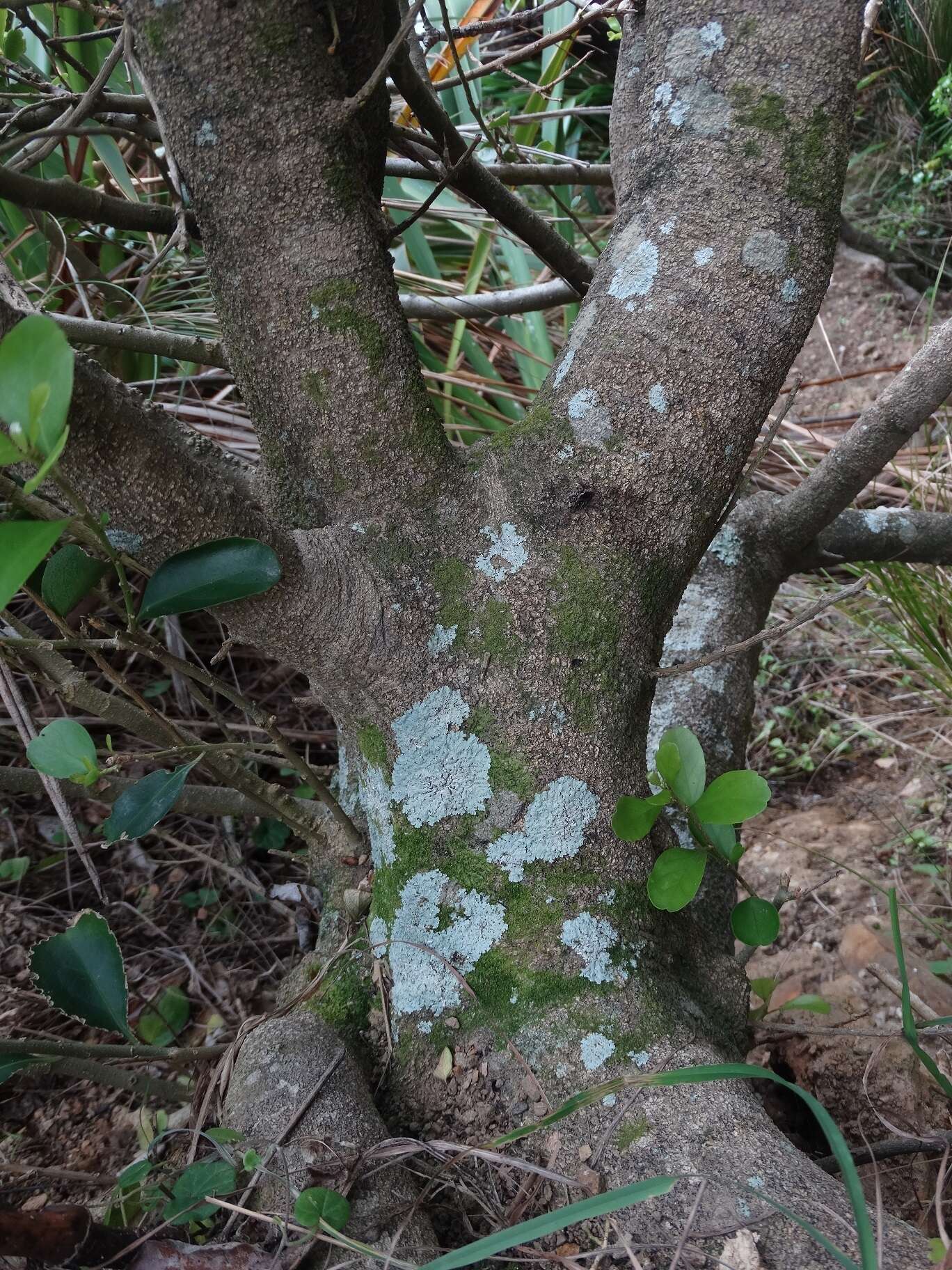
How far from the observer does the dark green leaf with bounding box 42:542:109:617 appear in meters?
0.69

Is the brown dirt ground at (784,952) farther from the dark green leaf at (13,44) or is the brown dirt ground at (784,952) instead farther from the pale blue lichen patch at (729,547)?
the dark green leaf at (13,44)

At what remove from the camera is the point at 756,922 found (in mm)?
771

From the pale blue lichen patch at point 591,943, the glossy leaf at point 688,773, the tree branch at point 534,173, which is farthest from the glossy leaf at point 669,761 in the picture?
the tree branch at point 534,173

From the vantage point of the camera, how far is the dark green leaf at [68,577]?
0.69 m

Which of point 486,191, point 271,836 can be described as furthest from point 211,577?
point 271,836

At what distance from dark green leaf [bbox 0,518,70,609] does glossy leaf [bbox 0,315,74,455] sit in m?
0.04

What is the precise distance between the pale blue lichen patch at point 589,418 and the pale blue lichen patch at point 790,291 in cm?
19

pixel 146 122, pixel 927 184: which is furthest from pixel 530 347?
pixel 927 184

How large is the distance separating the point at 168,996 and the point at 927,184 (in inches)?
165

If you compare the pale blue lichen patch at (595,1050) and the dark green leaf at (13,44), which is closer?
the pale blue lichen patch at (595,1050)

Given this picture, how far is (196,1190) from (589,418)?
0.67m

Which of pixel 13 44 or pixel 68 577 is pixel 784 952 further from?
pixel 13 44

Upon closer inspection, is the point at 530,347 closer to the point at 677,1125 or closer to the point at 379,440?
the point at 379,440

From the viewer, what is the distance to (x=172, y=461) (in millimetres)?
672
